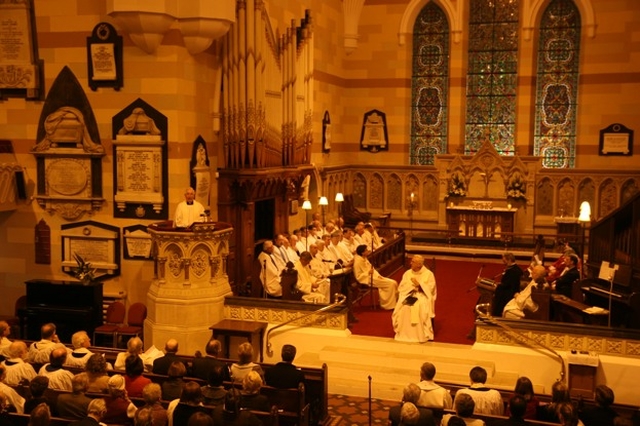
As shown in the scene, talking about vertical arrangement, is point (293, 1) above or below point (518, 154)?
above

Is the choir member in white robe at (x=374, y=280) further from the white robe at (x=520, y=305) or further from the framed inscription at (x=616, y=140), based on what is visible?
the framed inscription at (x=616, y=140)

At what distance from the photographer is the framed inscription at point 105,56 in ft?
45.0

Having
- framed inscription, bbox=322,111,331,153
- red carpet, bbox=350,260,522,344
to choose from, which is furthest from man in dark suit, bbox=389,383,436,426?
framed inscription, bbox=322,111,331,153

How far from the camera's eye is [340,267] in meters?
15.5

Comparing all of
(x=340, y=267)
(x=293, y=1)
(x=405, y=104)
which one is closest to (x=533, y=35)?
(x=405, y=104)

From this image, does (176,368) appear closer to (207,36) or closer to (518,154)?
(207,36)

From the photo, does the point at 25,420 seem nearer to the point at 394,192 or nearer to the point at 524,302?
the point at 524,302

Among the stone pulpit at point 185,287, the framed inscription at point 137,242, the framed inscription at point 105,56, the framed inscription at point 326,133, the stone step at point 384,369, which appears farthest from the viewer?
the framed inscription at point 326,133

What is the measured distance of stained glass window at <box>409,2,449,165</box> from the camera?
2464 centimetres

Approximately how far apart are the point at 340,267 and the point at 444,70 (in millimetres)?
11625

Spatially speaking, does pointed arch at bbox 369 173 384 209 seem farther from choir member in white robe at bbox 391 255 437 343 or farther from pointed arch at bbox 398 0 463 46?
choir member in white robe at bbox 391 255 437 343

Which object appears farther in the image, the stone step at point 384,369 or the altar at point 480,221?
the altar at point 480,221

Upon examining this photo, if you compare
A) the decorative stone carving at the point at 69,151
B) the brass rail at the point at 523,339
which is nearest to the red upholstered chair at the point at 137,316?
the decorative stone carving at the point at 69,151

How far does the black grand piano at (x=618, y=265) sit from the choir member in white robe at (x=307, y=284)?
194 inches
